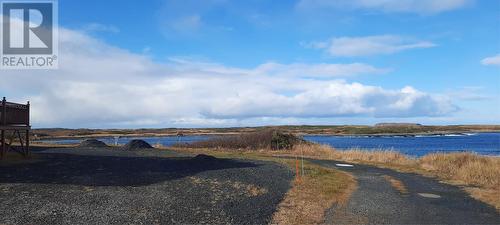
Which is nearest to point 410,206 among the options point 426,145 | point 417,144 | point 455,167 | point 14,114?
point 455,167

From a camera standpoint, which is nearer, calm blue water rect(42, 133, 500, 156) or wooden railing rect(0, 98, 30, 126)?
wooden railing rect(0, 98, 30, 126)

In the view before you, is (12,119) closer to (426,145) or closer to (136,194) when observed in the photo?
(136,194)

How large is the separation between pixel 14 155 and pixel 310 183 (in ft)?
53.5

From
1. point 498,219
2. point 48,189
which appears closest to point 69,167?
point 48,189

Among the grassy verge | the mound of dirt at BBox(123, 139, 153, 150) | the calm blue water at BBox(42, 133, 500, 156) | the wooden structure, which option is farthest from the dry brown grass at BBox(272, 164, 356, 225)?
the calm blue water at BBox(42, 133, 500, 156)

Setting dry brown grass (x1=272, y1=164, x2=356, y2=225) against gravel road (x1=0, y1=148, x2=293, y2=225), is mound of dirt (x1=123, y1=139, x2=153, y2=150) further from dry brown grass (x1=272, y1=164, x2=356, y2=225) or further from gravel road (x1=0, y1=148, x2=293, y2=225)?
dry brown grass (x1=272, y1=164, x2=356, y2=225)

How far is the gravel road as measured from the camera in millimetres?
11672

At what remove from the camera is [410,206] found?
14086 mm

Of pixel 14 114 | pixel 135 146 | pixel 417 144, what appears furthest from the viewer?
pixel 417 144

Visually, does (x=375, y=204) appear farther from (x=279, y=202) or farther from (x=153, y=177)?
(x=153, y=177)

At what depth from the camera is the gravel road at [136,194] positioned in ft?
38.3

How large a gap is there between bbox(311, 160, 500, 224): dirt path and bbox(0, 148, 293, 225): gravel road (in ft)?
7.60

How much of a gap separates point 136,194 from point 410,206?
787cm

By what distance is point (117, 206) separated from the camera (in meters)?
12.7
